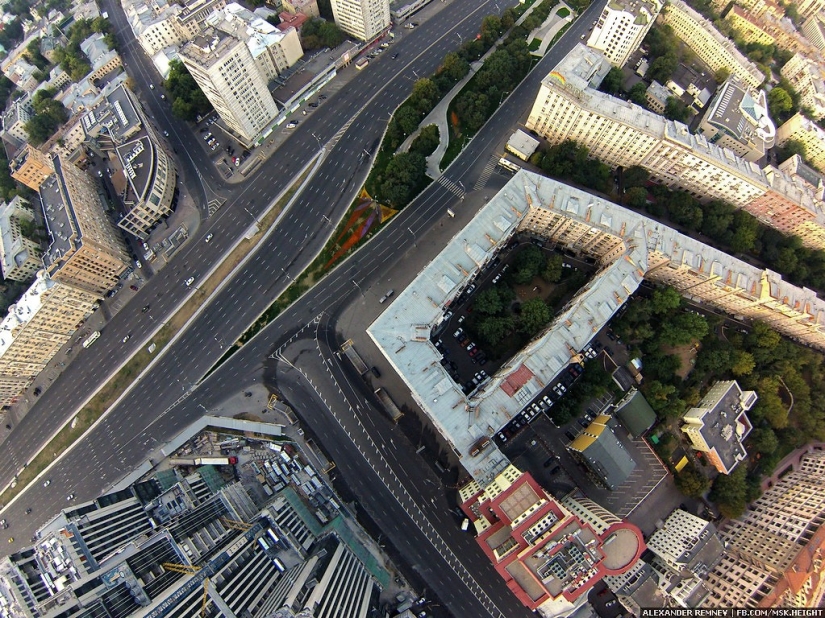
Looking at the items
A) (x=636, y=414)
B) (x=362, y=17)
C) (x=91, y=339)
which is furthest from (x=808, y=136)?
(x=91, y=339)

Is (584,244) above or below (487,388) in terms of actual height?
above

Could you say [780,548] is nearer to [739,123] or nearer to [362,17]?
[739,123]

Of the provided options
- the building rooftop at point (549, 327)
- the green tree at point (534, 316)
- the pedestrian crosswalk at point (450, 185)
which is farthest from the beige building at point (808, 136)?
the pedestrian crosswalk at point (450, 185)

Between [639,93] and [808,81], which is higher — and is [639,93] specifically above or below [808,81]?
below

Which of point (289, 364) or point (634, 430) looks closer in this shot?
point (634, 430)

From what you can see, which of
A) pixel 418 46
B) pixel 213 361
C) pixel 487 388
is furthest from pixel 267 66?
pixel 487 388

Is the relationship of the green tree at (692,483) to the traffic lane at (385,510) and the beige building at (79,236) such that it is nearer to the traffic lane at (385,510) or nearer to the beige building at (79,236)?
the traffic lane at (385,510)

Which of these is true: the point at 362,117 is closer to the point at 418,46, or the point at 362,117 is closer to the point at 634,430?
the point at 418,46
